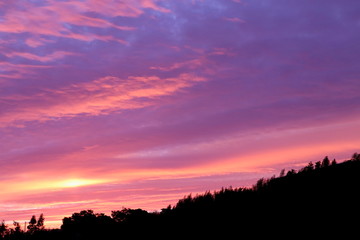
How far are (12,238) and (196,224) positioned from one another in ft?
124

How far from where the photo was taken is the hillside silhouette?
1494cm

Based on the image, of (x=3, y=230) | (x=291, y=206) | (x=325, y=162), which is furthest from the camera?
(x=3, y=230)

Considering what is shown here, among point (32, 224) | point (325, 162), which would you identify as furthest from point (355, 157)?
point (32, 224)

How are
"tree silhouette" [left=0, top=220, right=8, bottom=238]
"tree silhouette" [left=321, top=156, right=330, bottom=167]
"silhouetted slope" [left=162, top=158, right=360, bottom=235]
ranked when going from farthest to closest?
"tree silhouette" [left=0, top=220, right=8, bottom=238] < "tree silhouette" [left=321, top=156, right=330, bottom=167] < "silhouetted slope" [left=162, top=158, right=360, bottom=235]

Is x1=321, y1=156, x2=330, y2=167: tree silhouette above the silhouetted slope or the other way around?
above

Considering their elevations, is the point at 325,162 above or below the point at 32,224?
above

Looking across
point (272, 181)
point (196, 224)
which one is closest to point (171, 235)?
point (196, 224)

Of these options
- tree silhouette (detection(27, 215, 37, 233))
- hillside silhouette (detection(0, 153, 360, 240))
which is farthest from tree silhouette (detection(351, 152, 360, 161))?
tree silhouette (detection(27, 215, 37, 233))

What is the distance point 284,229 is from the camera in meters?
16.0

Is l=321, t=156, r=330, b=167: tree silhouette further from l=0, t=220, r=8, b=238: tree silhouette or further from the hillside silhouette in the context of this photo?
l=0, t=220, r=8, b=238: tree silhouette

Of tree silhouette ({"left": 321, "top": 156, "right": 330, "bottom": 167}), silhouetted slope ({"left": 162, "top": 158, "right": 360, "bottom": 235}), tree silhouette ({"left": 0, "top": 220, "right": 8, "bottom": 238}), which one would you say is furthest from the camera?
tree silhouette ({"left": 0, "top": 220, "right": 8, "bottom": 238})

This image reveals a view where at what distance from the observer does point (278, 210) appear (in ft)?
55.5

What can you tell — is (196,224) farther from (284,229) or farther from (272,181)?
(284,229)

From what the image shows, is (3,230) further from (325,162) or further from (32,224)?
(325,162)
